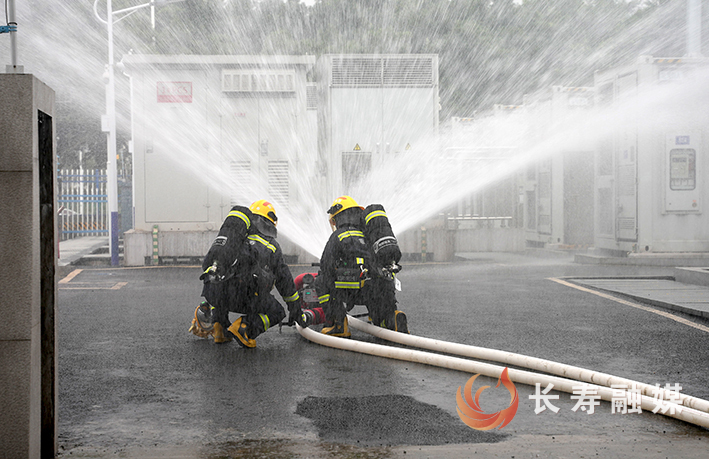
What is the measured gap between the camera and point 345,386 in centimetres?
518

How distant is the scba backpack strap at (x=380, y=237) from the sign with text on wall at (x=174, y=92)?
30.6 ft

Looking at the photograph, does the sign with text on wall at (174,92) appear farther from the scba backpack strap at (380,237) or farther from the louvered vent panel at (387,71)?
the scba backpack strap at (380,237)

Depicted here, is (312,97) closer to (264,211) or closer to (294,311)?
(264,211)

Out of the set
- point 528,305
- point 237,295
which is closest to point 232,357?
point 237,295

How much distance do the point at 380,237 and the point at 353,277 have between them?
1.63 ft

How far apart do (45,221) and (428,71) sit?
1313 cm

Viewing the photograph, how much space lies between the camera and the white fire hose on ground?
4.32 metres

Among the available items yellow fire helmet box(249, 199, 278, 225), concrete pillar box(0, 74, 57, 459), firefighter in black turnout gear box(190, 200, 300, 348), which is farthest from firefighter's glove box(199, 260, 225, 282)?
concrete pillar box(0, 74, 57, 459)

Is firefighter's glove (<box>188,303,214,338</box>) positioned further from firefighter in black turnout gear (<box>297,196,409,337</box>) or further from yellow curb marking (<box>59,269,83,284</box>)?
yellow curb marking (<box>59,269,83,284</box>)

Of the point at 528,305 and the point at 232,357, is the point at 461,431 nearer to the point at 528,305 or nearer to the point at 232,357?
the point at 232,357

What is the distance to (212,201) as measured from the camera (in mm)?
15359

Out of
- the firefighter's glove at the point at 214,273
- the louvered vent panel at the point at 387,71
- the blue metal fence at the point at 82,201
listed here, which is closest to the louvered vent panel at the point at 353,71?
the louvered vent panel at the point at 387,71

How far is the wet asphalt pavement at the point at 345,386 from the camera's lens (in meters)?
3.89

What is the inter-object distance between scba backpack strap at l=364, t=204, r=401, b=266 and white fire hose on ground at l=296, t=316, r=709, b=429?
2.44 feet
